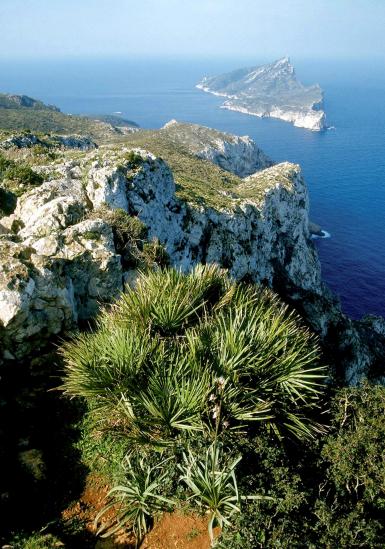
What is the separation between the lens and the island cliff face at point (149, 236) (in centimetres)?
1014

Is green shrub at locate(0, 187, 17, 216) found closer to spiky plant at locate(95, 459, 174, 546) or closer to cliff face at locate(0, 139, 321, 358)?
cliff face at locate(0, 139, 321, 358)

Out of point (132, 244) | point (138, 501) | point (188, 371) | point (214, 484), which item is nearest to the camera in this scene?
point (214, 484)

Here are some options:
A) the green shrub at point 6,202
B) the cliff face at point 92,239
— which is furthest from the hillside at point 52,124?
the green shrub at point 6,202

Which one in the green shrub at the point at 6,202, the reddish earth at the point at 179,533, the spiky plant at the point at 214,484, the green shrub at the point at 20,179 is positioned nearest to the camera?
the spiky plant at the point at 214,484

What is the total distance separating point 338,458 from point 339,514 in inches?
38.5

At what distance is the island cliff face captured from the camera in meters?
10.1

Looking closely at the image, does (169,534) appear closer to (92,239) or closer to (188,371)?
(188,371)

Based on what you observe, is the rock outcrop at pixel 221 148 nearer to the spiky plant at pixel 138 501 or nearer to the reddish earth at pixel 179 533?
the spiky plant at pixel 138 501

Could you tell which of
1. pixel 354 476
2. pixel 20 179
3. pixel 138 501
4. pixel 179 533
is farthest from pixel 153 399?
pixel 20 179

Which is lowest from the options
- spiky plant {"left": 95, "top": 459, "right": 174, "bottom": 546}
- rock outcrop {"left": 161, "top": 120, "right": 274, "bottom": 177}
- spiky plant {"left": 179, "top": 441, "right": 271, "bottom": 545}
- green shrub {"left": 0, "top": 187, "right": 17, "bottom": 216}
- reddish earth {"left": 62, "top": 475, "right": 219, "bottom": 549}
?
rock outcrop {"left": 161, "top": 120, "right": 274, "bottom": 177}

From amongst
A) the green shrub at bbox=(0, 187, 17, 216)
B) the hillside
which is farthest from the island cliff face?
the hillside

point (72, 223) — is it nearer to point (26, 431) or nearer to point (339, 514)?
point (26, 431)

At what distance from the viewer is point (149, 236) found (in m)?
20.3

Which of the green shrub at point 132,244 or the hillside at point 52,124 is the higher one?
the green shrub at point 132,244
